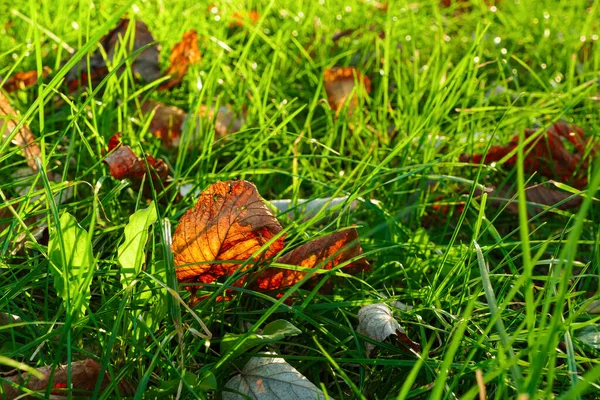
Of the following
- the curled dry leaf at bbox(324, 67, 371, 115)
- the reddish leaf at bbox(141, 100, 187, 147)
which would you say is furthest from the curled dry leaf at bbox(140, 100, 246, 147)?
the curled dry leaf at bbox(324, 67, 371, 115)

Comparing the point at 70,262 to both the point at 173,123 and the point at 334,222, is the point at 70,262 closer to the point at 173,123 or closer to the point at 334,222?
the point at 334,222

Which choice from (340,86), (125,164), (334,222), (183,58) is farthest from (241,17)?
(334,222)

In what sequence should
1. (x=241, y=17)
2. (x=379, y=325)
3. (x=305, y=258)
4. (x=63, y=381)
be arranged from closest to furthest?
1. (x=63, y=381)
2. (x=379, y=325)
3. (x=305, y=258)
4. (x=241, y=17)

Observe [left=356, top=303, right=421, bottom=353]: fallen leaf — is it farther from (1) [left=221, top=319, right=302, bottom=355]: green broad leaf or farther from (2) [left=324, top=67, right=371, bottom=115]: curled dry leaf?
(2) [left=324, top=67, right=371, bottom=115]: curled dry leaf

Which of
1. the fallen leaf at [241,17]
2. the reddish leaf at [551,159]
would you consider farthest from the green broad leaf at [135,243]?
the fallen leaf at [241,17]

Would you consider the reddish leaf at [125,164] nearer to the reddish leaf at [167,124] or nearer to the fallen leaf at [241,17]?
the reddish leaf at [167,124]

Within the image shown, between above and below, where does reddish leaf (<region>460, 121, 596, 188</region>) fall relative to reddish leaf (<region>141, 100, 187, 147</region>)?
below
